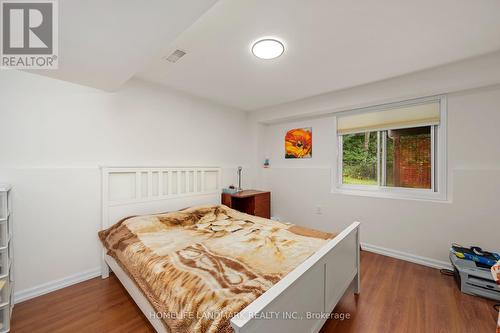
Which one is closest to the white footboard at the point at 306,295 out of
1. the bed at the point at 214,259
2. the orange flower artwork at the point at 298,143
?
the bed at the point at 214,259

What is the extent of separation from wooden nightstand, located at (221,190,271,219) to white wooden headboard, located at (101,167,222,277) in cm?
23

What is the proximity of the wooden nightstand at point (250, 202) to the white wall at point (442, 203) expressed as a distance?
626mm

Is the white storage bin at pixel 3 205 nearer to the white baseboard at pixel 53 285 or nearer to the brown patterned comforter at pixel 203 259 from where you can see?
the brown patterned comforter at pixel 203 259

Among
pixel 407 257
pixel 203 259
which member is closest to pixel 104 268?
pixel 203 259

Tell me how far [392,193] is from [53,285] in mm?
4131

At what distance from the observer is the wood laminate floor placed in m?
1.56

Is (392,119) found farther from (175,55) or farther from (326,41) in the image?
(175,55)

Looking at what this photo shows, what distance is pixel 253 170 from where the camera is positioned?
4160mm

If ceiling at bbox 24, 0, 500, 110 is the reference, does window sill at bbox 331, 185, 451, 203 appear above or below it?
below

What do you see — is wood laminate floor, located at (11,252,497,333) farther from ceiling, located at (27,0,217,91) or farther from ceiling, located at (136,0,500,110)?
ceiling, located at (136,0,500,110)

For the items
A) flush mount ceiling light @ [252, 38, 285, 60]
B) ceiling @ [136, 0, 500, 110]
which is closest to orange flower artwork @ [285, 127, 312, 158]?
ceiling @ [136, 0, 500, 110]

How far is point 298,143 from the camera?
3.73 metres

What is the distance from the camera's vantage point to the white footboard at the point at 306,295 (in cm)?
83

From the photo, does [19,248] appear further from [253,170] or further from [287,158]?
[287,158]
